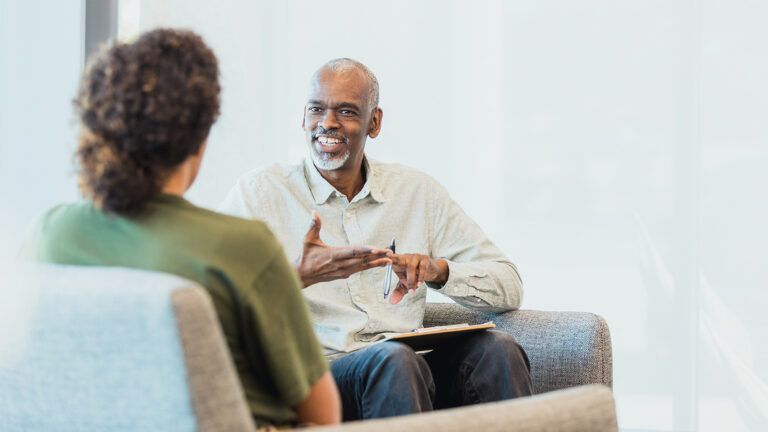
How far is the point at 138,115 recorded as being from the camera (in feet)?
4.05

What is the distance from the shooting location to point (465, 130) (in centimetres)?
372

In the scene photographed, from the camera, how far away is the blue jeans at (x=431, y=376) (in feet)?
6.25

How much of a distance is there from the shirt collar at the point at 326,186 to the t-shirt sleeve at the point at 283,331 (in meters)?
1.20

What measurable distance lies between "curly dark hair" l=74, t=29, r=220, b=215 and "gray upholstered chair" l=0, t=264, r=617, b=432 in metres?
0.13

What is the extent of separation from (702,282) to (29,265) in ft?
8.89

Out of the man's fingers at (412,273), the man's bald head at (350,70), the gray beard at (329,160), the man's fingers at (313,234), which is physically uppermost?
the man's bald head at (350,70)

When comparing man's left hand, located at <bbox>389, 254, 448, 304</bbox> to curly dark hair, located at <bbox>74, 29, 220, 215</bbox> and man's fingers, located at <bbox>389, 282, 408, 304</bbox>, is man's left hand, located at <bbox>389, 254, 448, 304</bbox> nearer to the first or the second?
man's fingers, located at <bbox>389, 282, 408, 304</bbox>

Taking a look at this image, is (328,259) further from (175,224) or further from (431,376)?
(175,224)

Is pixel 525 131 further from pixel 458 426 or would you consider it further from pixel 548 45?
pixel 458 426

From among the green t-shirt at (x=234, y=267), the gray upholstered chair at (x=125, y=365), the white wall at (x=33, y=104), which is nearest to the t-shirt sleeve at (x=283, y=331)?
the green t-shirt at (x=234, y=267)

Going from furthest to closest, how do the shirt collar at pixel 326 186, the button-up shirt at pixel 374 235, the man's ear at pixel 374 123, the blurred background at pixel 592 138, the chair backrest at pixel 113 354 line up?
the blurred background at pixel 592 138 < the man's ear at pixel 374 123 < the shirt collar at pixel 326 186 < the button-up shirt at pixel 374 235 < the chair backrest at pixel 113 354

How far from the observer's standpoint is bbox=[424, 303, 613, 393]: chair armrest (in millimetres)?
2301

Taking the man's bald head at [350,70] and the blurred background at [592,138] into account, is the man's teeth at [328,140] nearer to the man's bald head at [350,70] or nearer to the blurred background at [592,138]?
the man's bald head at [350,70]

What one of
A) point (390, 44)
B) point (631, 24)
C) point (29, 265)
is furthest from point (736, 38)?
point (29, 265)
